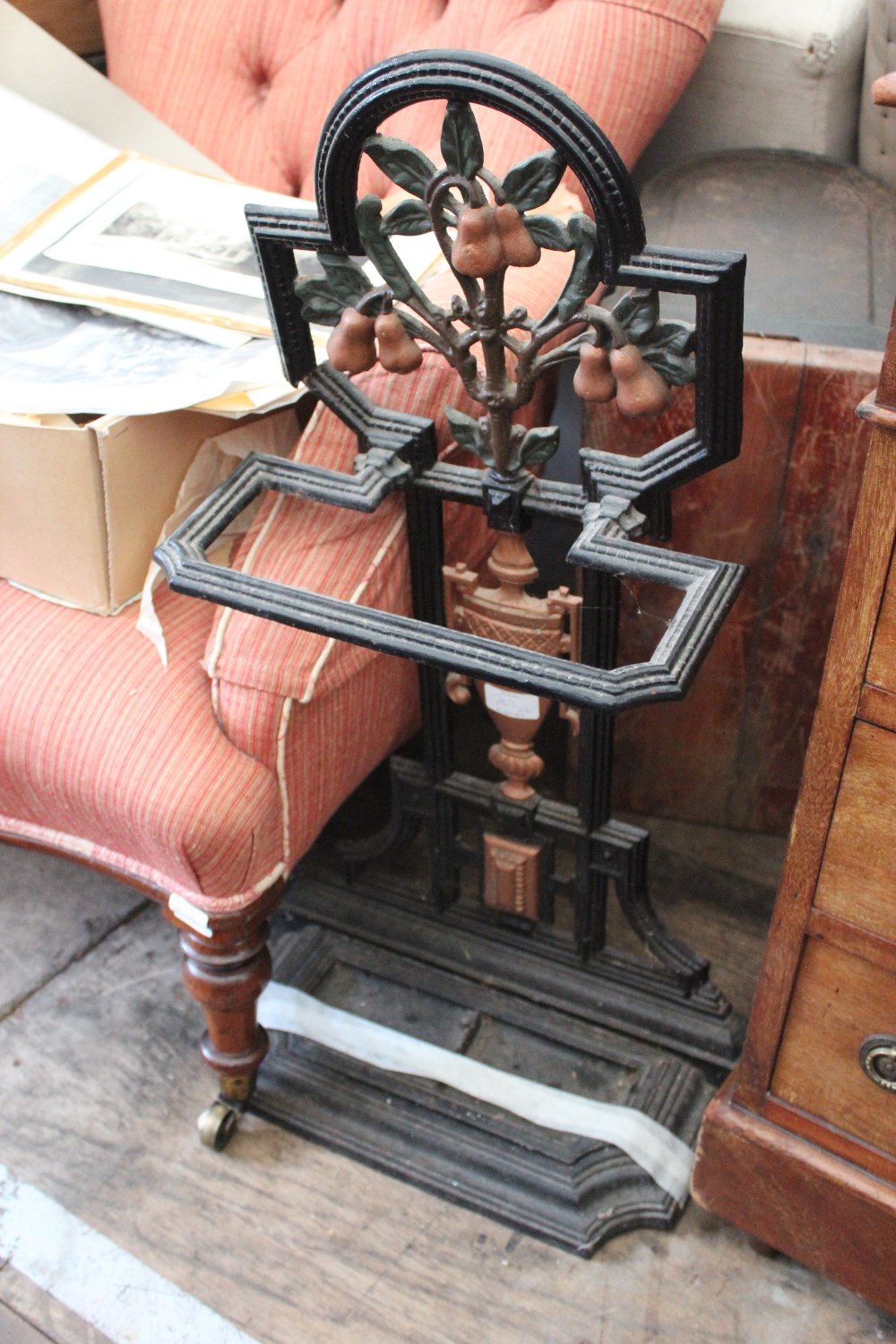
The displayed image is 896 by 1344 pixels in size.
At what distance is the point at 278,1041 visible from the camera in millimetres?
1319

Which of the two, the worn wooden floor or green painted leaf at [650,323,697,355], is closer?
green painted leaf at [650,323,697,355]

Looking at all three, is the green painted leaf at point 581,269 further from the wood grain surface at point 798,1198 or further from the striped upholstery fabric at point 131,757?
the wood grain surface at point 798,1198

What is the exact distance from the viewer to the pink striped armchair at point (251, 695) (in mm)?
1026

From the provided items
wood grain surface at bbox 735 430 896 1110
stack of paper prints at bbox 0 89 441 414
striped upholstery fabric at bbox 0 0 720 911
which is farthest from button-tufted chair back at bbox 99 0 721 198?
wood grain surface at bbox 735 430 896 1110

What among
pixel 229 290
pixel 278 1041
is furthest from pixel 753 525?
pixel 278 1041

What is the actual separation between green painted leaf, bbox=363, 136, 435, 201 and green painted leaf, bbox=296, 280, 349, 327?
0.39 ft

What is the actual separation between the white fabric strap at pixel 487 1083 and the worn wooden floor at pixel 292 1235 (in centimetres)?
7

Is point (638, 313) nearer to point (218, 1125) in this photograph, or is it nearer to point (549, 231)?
point (549, 231)

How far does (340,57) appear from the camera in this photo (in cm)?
142

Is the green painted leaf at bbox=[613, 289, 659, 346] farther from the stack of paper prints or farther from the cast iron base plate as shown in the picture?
the cast iron base plate

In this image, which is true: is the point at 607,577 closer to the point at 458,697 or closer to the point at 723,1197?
the point at 458,697

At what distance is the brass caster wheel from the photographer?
123cm

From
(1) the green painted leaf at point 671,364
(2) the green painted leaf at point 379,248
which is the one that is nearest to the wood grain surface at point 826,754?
(1) the green painted leaf at point 671,364

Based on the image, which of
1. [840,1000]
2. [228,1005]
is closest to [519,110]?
[840,1000]
